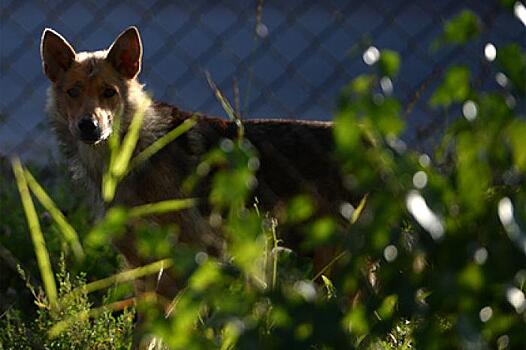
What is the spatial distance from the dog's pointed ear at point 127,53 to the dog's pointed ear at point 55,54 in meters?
0.19

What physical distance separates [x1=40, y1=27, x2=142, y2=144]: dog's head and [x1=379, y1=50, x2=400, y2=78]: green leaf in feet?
12.9

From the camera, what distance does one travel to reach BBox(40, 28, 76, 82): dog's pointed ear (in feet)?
18.7

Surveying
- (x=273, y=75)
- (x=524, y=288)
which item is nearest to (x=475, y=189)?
(x=524, y=288)

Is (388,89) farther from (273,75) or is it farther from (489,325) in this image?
(273,75)

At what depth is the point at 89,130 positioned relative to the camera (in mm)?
5477

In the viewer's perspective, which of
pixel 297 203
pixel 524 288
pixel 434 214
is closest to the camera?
pixel 434 214

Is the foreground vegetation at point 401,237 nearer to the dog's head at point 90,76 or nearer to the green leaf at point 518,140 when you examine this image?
the green leaf at point 518,140

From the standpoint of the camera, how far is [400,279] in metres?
1.76

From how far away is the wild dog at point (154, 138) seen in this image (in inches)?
222

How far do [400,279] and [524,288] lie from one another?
49cm

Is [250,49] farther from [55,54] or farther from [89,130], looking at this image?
[89,130]

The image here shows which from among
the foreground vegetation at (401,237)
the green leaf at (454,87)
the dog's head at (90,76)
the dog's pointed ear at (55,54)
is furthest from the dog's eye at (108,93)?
the green leaf at (454,87)

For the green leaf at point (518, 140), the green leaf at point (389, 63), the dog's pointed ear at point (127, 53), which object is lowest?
the dog's pointed ear at point (127, 53)

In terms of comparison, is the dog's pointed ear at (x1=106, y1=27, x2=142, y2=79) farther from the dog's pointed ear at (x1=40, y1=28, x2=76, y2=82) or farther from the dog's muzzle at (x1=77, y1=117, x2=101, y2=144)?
the dog's muzzle at (x1=77, y1=117, x2=101, y2=144)
